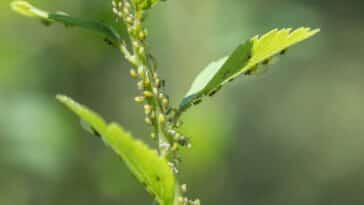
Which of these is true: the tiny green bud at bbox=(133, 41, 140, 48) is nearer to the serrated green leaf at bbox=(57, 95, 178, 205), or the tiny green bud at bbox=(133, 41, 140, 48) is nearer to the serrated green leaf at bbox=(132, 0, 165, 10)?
the serrated green leaf at bbox=(132, 0, 165, 10)

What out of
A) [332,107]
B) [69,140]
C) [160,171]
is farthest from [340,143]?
[160,171]

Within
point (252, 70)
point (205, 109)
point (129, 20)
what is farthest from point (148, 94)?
point (205, 109)

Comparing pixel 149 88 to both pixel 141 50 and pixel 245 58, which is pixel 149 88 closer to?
pixel 141 50

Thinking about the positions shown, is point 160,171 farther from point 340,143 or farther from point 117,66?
point 340,143

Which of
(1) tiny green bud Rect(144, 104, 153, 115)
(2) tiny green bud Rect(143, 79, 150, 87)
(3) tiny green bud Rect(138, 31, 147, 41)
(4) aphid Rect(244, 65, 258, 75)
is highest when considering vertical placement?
(3) tiny green bud Rect(138, 31, 147, 41)

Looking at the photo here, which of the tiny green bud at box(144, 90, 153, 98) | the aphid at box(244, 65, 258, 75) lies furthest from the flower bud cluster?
the aphid at box(244, 65, 258, 75)
